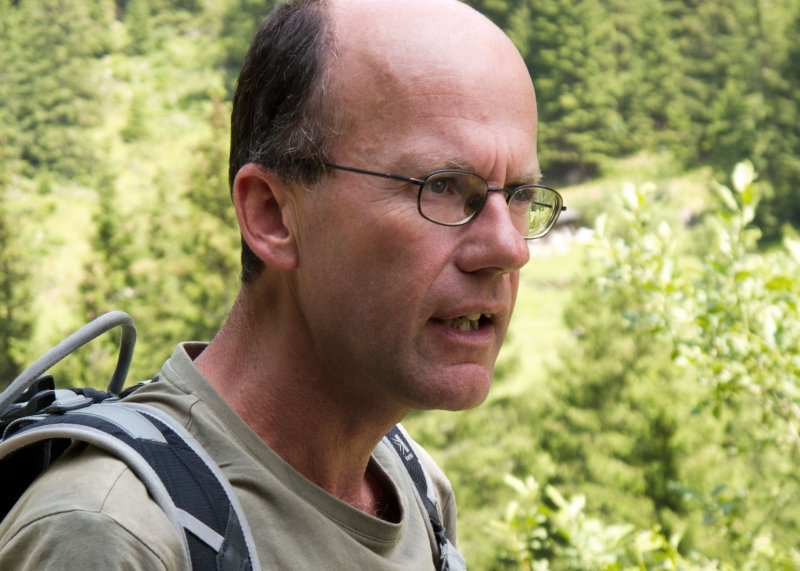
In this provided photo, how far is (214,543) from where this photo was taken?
2.69 ft

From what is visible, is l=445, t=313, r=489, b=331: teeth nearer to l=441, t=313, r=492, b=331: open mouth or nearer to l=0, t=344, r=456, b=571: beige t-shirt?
l=441, t=313, r=492, b=331: open mouth

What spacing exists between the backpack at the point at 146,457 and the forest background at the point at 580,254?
1.74 metres

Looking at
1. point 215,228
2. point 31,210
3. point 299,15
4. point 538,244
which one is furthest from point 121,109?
point 299,15

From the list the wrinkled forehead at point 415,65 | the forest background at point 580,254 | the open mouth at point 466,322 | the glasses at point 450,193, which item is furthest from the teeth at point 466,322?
the forest background at point 580,254

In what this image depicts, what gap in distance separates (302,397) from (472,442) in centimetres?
1358

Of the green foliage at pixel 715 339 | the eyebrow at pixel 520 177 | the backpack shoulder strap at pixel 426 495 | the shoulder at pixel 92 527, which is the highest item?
the eyebrow at pixel 520 177

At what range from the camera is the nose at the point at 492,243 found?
1.03 m

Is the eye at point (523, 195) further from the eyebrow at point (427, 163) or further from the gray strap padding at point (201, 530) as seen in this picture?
the gray strap padding at point (201, 530)

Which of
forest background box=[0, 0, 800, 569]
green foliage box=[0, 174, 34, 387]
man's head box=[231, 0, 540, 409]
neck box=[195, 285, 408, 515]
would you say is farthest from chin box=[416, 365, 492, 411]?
green foliage box=[0, 174, 34, 387]

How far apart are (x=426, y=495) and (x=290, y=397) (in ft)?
1.17

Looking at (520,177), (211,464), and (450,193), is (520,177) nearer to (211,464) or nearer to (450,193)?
(450,193)

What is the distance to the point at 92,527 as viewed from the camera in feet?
2.53

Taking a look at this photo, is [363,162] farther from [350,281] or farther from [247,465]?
[247,465]

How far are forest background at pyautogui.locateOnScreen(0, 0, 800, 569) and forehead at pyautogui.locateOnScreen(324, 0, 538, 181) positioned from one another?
4.54 ft
